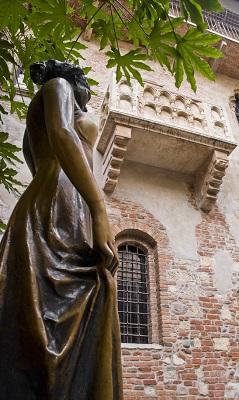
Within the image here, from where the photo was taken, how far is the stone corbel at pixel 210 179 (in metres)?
6.45

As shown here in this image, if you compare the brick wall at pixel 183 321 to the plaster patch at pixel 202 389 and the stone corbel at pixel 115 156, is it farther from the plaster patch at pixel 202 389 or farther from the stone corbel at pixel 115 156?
the stone corbel at pixel 115 156

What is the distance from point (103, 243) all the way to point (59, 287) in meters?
0.23

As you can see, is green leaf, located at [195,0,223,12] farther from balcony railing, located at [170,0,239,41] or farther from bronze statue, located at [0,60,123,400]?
balcony railing, located at [170,0,239,41]

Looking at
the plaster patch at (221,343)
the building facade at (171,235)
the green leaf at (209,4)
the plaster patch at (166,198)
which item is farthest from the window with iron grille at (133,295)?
the green leaf at (209,4)

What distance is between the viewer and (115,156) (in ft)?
19.8

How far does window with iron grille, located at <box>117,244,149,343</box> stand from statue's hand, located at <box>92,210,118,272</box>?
421 centimetres

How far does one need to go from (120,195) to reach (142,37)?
4365mm

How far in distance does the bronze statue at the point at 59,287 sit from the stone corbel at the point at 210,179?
17.3 ft

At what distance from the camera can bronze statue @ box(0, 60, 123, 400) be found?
1063 millimetres

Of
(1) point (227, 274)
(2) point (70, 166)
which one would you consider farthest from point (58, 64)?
(1) point (227, 274)

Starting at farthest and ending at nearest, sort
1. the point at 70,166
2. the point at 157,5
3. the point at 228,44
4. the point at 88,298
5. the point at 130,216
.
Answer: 1. the point at 228,44
2. the point at 130,216
3. the point at 157,5
4. the point at 70,166
5. the point at 88,298

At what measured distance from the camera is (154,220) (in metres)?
6.33

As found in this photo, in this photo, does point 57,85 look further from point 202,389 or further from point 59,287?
point 202,389

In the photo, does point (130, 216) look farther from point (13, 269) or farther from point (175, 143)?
point (13, 269)
